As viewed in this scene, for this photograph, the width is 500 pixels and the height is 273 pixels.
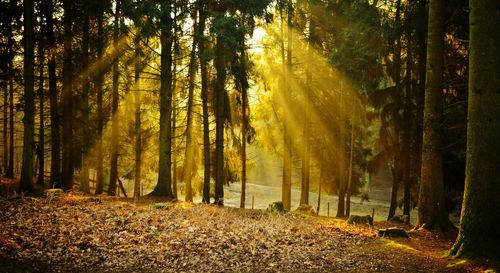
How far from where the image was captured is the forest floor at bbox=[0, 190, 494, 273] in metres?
7.23

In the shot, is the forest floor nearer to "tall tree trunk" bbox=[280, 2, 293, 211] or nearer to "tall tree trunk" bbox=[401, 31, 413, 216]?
"tall tree trunk" bbox=[401, 31, 413, 216]

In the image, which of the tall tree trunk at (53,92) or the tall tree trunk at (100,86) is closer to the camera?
the tall tree trunk at (100,86)

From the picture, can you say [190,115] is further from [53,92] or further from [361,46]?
[361,46]

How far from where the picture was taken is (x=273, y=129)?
73.6ft

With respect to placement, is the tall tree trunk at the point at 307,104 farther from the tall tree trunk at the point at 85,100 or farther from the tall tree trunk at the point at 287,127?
the tall tree trunk at the point at 85,100

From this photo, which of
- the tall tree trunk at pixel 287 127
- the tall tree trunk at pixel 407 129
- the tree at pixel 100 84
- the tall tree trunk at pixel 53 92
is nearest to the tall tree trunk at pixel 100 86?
the tree at pixel 100 84

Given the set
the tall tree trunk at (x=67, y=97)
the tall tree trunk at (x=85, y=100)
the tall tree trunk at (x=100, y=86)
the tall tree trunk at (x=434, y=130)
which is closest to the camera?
the tall tree trunk at (x=434, y=130)

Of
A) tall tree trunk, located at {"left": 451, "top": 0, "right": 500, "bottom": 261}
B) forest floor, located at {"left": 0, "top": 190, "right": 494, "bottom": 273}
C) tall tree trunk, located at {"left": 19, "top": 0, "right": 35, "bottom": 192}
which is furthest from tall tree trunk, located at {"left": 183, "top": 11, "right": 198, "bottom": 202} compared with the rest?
tall tree trunk, located at {"left": 451, "top": 0, "right": 500, "bottom": 261}

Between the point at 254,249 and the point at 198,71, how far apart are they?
13.8m

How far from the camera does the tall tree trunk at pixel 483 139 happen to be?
24.5ft

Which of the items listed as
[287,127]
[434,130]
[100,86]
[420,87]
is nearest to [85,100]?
[100,86]

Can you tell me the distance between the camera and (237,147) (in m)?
21.2

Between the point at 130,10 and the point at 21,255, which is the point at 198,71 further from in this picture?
the point at 21,255

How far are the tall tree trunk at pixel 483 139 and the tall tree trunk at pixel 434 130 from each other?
3297mm
